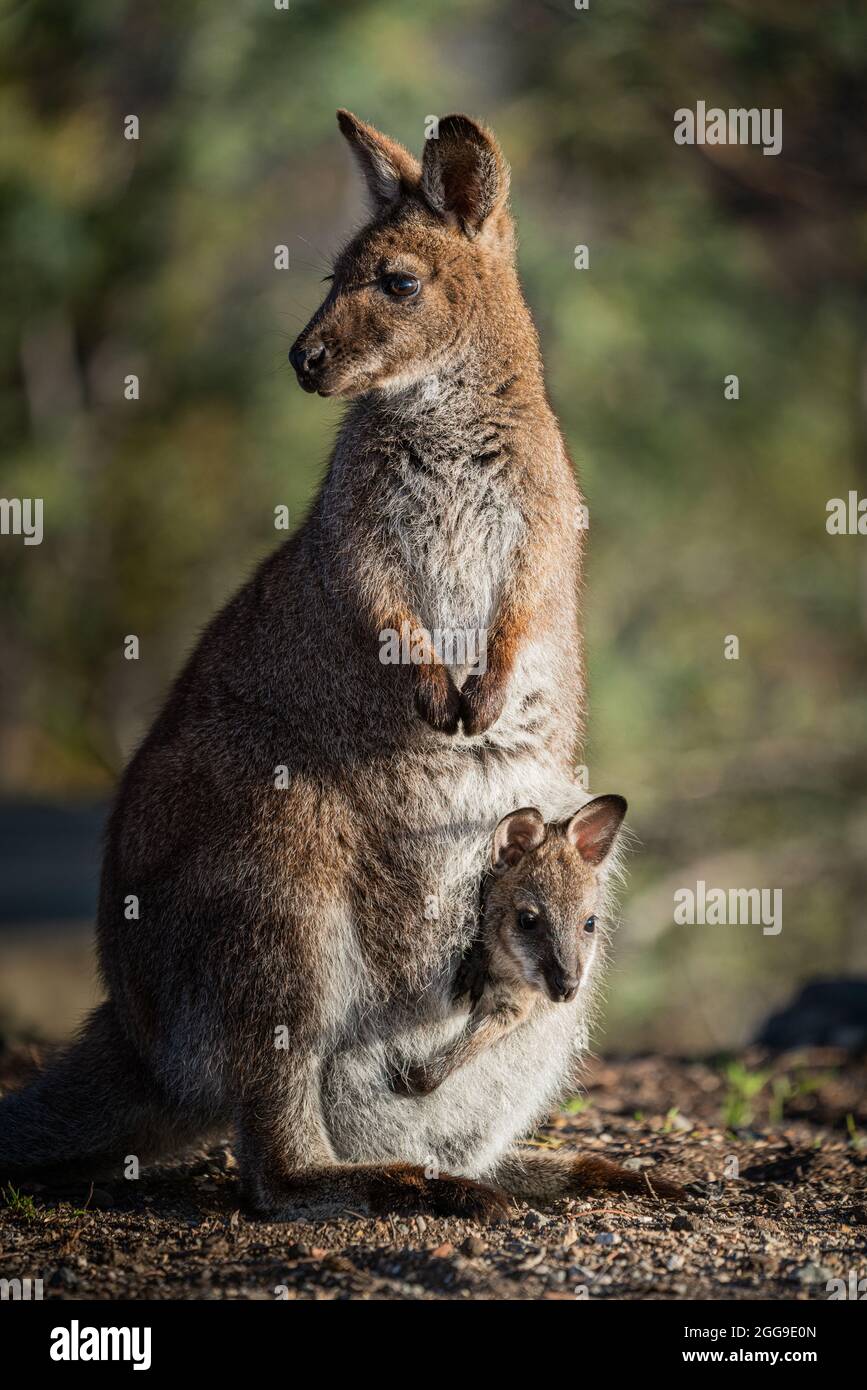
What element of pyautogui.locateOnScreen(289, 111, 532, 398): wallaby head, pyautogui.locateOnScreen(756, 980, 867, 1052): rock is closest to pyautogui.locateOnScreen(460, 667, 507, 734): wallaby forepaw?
pyautogui.locateOnScreen(289, 111, 532, 398): wallaby head

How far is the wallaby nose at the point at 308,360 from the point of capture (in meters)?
5.00

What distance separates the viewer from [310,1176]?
15.5 feet

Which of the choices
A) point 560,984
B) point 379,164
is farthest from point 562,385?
point 560,984

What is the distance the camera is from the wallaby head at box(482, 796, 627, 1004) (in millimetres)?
4711

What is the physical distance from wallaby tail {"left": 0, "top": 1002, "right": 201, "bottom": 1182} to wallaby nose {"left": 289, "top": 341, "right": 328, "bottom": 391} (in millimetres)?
2207

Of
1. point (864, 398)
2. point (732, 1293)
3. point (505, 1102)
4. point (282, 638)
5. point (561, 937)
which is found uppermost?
point (864, 398)

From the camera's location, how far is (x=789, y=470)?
75.8 feet

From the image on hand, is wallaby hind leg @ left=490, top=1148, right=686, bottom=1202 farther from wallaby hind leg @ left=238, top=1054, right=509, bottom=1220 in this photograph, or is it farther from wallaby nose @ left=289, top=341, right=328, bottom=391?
wallaby nose @ left=289, top=341, right=328, bottom=391

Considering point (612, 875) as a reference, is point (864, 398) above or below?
above

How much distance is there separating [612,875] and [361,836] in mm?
1064

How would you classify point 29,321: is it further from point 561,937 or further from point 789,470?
point 561,937

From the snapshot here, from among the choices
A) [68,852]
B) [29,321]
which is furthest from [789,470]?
[68,852]

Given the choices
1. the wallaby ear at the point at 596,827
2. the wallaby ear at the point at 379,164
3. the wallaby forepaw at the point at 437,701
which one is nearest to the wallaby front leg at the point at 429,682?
the wallaby forepaw at the point at 437,701

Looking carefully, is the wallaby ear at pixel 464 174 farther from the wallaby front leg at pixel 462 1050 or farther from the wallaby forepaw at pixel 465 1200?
the wallaby forepaw at pixel 465 1200
